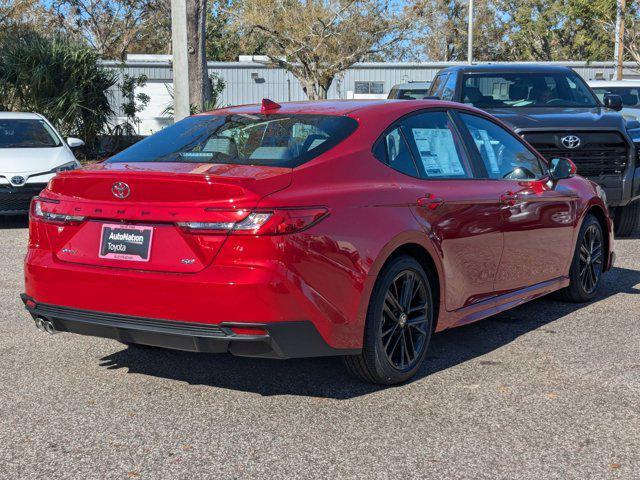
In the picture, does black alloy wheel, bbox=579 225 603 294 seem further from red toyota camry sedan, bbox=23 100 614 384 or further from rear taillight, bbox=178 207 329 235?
rear taillight, bbox=178 207 329 235

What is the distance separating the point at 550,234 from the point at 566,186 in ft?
1.72

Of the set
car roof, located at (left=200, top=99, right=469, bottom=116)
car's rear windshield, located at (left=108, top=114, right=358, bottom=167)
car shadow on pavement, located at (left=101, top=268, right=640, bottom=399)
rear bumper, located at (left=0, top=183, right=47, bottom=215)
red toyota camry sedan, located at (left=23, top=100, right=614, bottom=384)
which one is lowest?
car shadow on pavement, located at (left=101, top=268, right=640, bottom=399)

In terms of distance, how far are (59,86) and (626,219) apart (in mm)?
13914

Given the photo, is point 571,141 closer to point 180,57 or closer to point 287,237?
point 180,57

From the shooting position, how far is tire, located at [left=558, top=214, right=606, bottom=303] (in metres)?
7.42

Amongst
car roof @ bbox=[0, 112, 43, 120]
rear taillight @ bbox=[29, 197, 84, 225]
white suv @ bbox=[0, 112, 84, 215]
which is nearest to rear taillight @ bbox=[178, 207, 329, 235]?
rear taillight @ bbox=[29, 197, 84, 225]

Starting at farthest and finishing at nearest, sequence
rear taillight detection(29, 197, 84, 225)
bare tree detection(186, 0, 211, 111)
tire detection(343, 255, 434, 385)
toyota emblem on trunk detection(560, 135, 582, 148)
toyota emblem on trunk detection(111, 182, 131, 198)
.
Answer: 1. bare tree detection(186, 0, 211, 111)
2. toyota emblem on trunk detection(560, 135, 582, 148)
3. tire detection(343, 255, 434, 385)
4. rear taillight detection(29, 197, 84, 225)
5. toyota emblem on trunk detection(111, 182, 131, 198)

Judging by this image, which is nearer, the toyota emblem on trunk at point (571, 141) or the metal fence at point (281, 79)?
the toyota emblem on trunk at point (571, 141)

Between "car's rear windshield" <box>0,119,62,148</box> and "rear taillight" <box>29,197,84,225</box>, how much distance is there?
891 cm

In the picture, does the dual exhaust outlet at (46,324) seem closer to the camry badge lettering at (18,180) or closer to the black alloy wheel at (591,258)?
the black alloy wheel at (591,258)

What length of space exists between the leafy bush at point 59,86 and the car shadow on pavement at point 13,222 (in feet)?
22.3

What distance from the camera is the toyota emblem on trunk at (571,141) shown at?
34.4ft

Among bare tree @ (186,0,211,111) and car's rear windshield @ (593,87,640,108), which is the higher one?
bare tree @ (186,0,211,111)

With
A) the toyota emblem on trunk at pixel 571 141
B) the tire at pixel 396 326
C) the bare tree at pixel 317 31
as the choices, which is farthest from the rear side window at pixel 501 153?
the bare tree at pixel 317 31
